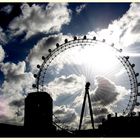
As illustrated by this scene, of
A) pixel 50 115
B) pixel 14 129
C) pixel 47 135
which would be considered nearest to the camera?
pixel 14 129

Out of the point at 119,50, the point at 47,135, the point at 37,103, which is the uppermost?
the point at 119,50

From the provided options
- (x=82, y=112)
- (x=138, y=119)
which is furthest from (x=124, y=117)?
(x=82, y=112)

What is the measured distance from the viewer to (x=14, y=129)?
54938mm

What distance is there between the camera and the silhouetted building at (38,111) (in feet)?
201

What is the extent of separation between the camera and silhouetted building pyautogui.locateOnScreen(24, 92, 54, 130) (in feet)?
201

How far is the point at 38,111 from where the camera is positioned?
203ft

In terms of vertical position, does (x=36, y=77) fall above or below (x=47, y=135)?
above

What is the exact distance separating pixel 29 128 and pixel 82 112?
908cm

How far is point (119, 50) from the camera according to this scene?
58.0 meters

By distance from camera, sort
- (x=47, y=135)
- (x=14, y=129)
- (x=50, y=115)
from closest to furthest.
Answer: (x=14, y=129) < (x=47, y=135) < (x=50, y=115)

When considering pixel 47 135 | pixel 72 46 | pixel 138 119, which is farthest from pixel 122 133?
pixel 72 46

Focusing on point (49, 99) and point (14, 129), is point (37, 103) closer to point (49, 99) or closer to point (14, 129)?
point (49, 99)

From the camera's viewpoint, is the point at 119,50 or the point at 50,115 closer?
the point at 119,50

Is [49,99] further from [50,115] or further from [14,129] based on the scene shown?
[14,129]
